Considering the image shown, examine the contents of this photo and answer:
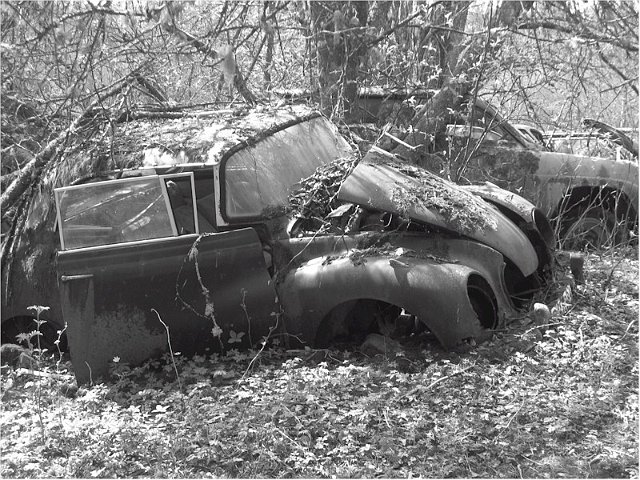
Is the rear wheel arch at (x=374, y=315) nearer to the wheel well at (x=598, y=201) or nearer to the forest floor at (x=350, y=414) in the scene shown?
the forest floor at (x=350, y=414)

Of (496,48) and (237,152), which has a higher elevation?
(496,48)

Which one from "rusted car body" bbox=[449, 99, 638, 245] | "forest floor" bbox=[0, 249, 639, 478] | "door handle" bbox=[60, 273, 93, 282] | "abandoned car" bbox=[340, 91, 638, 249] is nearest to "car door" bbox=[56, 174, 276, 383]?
"door handle" bbox=[60, 273, 93, 282]

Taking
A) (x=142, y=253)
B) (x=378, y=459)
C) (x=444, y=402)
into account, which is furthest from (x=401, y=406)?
(x=142, y=253)

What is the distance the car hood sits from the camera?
539cm

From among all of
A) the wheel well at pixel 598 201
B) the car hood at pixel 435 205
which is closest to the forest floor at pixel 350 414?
the car hood at pixel 435 205

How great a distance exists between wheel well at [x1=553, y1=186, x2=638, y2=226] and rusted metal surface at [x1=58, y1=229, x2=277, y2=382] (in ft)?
14.8

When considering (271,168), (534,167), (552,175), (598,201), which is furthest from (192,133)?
(598,201)

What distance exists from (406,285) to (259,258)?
0.95 meters

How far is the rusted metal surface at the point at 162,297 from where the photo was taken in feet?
16.1

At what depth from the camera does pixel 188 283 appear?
5.08 meters

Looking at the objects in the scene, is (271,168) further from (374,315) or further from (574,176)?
(574,176)

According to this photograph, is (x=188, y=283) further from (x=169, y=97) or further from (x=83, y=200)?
(x=169, y=97)

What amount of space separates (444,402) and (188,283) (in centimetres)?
172

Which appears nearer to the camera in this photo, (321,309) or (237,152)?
(321,309)
